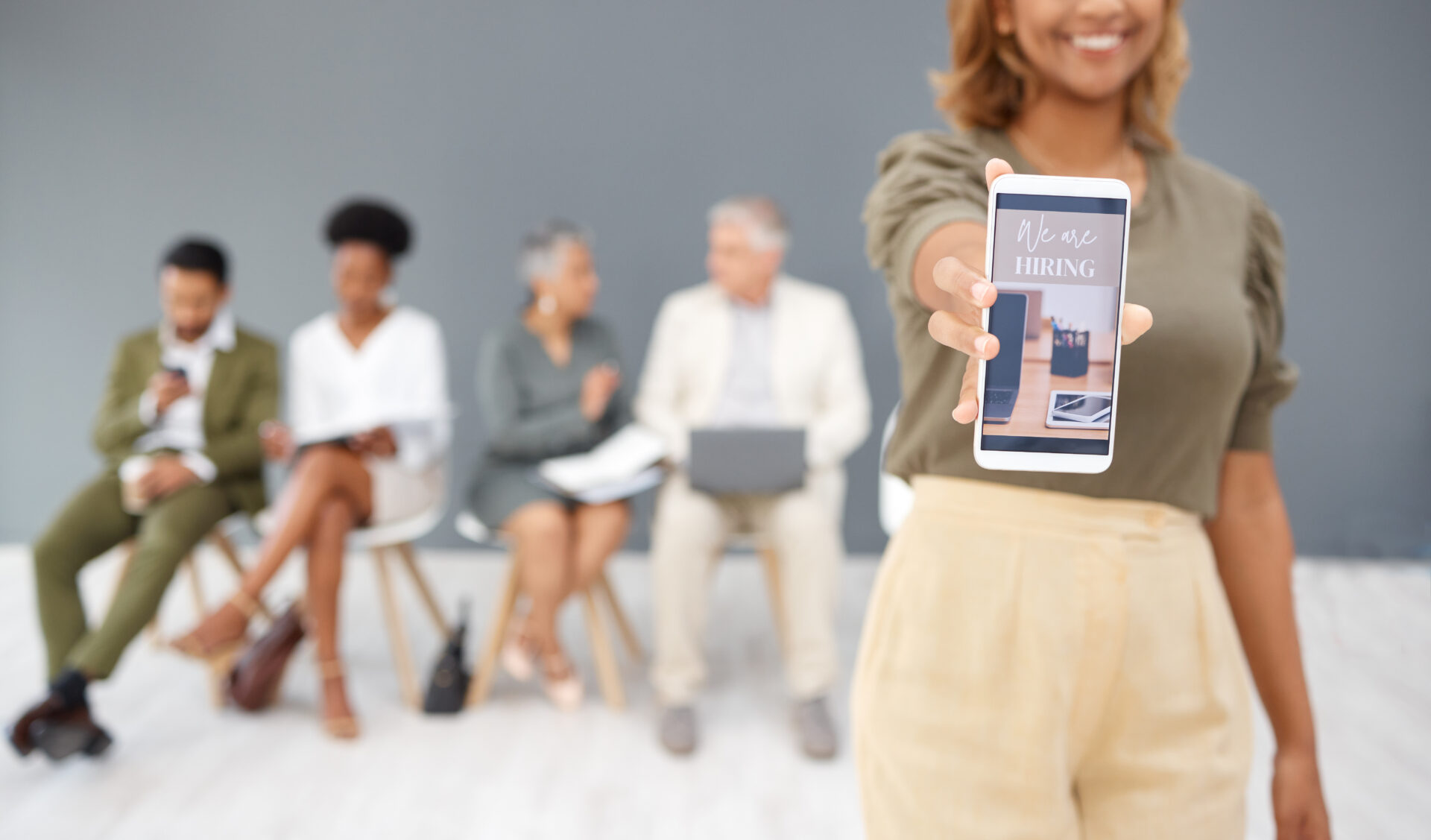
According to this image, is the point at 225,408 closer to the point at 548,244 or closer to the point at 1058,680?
the point at 548,244

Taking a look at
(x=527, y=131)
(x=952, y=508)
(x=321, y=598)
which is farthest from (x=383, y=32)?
(x=952, y=508)

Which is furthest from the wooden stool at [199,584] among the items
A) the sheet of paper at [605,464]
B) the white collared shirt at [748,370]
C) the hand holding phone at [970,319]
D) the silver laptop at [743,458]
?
the hand holding phone at [970,319]

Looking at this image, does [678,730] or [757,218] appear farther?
[757,218]

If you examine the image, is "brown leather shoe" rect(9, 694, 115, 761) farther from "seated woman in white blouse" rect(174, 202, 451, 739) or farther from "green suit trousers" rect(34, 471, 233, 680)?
"seated woman in white blouse" rect(174, 202, 451, 739)

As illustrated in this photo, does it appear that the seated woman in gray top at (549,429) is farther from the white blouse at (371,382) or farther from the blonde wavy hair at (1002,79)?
the blonde wavy hair at (1002,79)

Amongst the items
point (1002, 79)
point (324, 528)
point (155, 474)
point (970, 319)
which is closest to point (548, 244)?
point (324, 528)

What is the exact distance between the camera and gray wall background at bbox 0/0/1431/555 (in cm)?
373

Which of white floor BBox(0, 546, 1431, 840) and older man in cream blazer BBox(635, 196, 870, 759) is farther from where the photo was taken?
older man in cream blazer BBox(635, 196, 870, 759)

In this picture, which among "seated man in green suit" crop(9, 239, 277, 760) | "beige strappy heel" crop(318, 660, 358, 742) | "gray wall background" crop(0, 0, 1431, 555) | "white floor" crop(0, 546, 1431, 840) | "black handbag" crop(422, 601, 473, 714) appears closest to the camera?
"white floor" crop(0, 546, 1431, 840)

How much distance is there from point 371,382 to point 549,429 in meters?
0.56

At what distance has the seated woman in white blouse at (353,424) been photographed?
8.66 ft

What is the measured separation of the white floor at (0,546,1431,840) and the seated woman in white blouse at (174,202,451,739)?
22 cm

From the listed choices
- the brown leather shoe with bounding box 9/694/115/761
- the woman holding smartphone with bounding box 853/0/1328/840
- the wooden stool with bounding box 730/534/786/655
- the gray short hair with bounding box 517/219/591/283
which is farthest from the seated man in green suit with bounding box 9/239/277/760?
the woman holding smartphone with bounding box 853/0/1328/840

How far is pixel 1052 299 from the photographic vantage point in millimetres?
626
